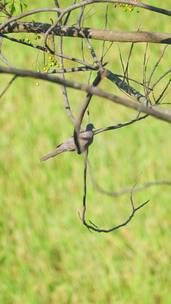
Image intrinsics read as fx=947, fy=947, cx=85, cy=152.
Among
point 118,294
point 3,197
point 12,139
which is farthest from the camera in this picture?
→ point 12,139

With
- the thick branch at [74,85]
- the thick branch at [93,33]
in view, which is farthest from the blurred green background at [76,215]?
the thick branch at [74,85]

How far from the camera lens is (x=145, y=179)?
409 cm

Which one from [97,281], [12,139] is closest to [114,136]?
[12,139]

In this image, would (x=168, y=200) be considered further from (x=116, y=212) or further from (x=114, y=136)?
(x=114, y=136)

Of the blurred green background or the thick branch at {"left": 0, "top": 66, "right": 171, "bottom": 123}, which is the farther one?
the blurred green background

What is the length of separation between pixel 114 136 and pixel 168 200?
1.78 feet

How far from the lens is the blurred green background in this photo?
384 cm

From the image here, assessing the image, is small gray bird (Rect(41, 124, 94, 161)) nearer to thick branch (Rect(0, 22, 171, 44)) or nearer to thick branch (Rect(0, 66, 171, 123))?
thick branch (Rect(0, 22, 171, 44))

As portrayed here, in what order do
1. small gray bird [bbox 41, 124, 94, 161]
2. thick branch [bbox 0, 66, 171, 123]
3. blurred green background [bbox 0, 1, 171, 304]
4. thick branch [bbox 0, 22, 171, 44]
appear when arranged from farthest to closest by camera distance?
blurred green background [bbox 0, 1, 171, 304] → thick branch [bbox 0, 22, 171, 44] → small gray bird [bbox 41, 124, 94, 161] → thick branch [bbox 0, 66, 171, 123]

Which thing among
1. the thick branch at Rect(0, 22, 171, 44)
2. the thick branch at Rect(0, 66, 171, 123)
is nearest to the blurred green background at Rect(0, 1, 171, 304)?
the thick branch at Rect(0, 22, 171, 44)

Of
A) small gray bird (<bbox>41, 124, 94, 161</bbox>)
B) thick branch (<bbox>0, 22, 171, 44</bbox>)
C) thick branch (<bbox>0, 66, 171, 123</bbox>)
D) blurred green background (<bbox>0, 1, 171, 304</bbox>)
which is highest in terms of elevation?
thick branch (<bbox>0, 66, 171, 123</bbox>)

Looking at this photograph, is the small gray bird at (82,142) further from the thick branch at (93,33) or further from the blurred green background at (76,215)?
the blurred green background at (76,215)

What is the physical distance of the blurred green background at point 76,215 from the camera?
384 centimetres

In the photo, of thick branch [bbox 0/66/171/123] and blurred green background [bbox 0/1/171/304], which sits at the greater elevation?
thick branch [bbox 0/66/171/123]
